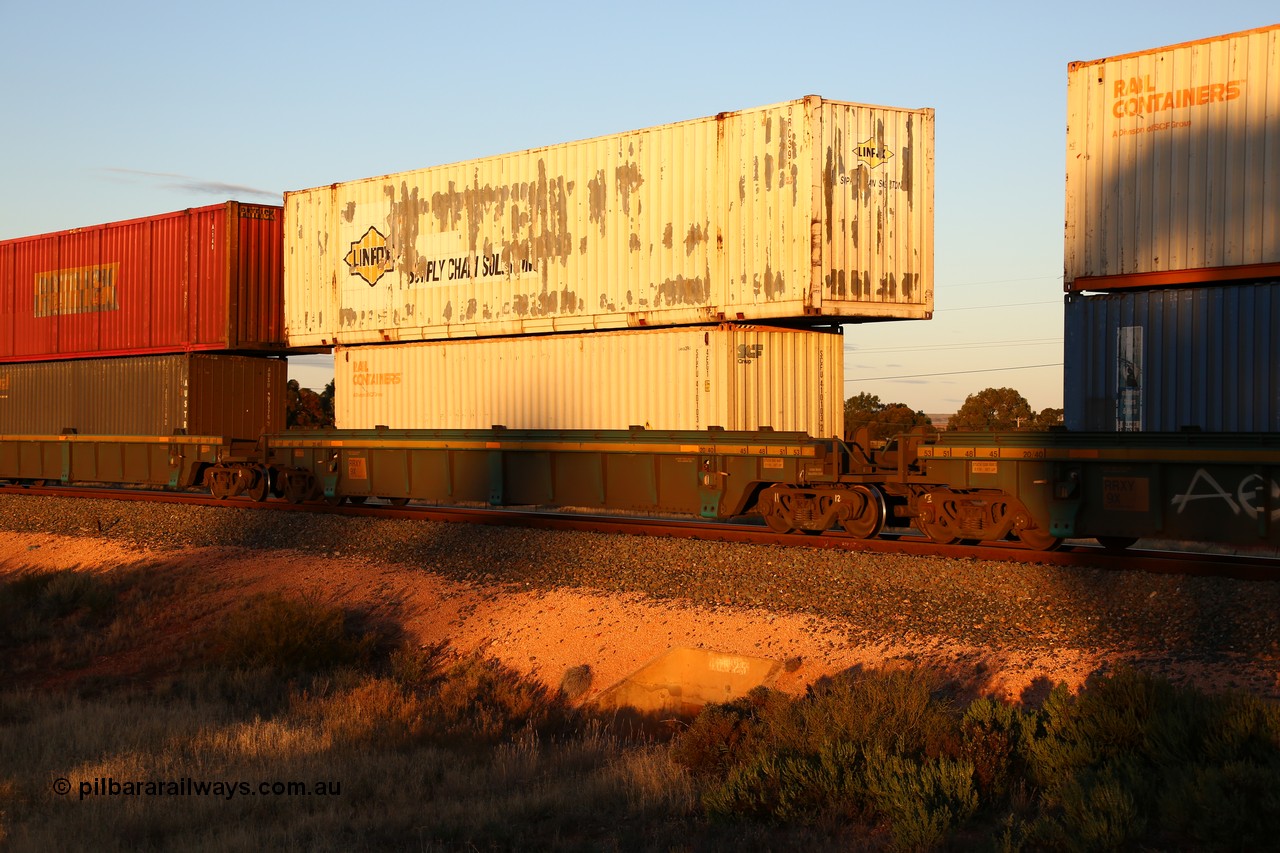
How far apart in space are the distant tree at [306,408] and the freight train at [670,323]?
21850 mm

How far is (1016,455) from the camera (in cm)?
1423

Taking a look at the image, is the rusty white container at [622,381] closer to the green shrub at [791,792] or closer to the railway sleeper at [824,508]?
the railway sleeper at [824,508]

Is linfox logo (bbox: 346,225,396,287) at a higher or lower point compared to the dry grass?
higher

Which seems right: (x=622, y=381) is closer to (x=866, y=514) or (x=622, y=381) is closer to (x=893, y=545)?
(x=866, y=514)

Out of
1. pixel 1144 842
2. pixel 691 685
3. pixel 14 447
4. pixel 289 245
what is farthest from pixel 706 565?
pixel 14 447

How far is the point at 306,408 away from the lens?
53.7m

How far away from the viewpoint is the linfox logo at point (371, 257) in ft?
76.6

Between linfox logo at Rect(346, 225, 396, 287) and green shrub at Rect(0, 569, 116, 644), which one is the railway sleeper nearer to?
green shrub at Rect(0, 569, 116, 644)

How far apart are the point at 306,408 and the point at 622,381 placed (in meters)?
37.1

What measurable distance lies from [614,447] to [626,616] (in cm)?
548

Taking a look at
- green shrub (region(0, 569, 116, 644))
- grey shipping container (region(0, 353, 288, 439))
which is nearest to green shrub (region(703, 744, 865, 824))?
green shrub (region(0, 569, 116, 644))

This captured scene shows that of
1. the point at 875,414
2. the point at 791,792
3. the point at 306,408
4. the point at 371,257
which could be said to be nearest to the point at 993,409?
the point at 875,414

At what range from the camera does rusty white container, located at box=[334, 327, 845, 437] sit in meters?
18.4

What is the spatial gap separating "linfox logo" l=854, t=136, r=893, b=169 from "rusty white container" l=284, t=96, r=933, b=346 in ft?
0.09
